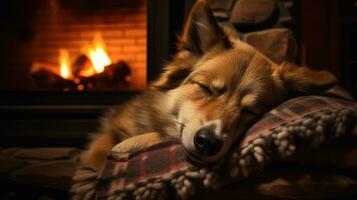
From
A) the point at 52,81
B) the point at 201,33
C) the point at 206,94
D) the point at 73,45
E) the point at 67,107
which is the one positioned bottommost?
the point at 67,107

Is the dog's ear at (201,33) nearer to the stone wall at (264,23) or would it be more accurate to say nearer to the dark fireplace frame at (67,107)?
the stone wall at (264,23)

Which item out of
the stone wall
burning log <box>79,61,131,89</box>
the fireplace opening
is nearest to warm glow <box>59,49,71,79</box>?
the fireplace opening

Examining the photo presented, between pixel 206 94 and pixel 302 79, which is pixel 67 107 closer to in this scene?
pixel 206 94

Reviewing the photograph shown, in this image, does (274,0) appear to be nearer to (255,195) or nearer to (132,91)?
(132,91)

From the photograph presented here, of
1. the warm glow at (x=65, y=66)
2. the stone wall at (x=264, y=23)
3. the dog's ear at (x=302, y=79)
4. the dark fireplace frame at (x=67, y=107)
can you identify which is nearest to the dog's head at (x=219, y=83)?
the dog's ear at (x=302, y=79)

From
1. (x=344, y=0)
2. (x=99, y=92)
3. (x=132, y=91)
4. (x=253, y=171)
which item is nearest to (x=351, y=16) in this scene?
(x=344, y=0)

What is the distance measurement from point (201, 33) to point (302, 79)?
1.52 feet

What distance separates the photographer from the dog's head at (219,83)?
1160 millimetres

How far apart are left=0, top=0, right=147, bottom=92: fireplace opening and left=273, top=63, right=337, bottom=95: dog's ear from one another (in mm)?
1338

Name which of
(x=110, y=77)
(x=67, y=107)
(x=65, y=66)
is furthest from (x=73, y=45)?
(x=67, y=107)

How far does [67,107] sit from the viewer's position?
2.24 metres

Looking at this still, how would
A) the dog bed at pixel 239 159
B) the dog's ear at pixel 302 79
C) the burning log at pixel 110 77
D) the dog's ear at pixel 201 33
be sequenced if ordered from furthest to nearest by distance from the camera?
the burning log at pixel 110 77
the dog's ear at pixel 201 33
the dog's ear at pixel 302 79
the dog bed at pixel 239 159

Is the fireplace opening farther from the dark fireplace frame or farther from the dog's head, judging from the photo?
the dog's head

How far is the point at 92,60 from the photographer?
2570mm
